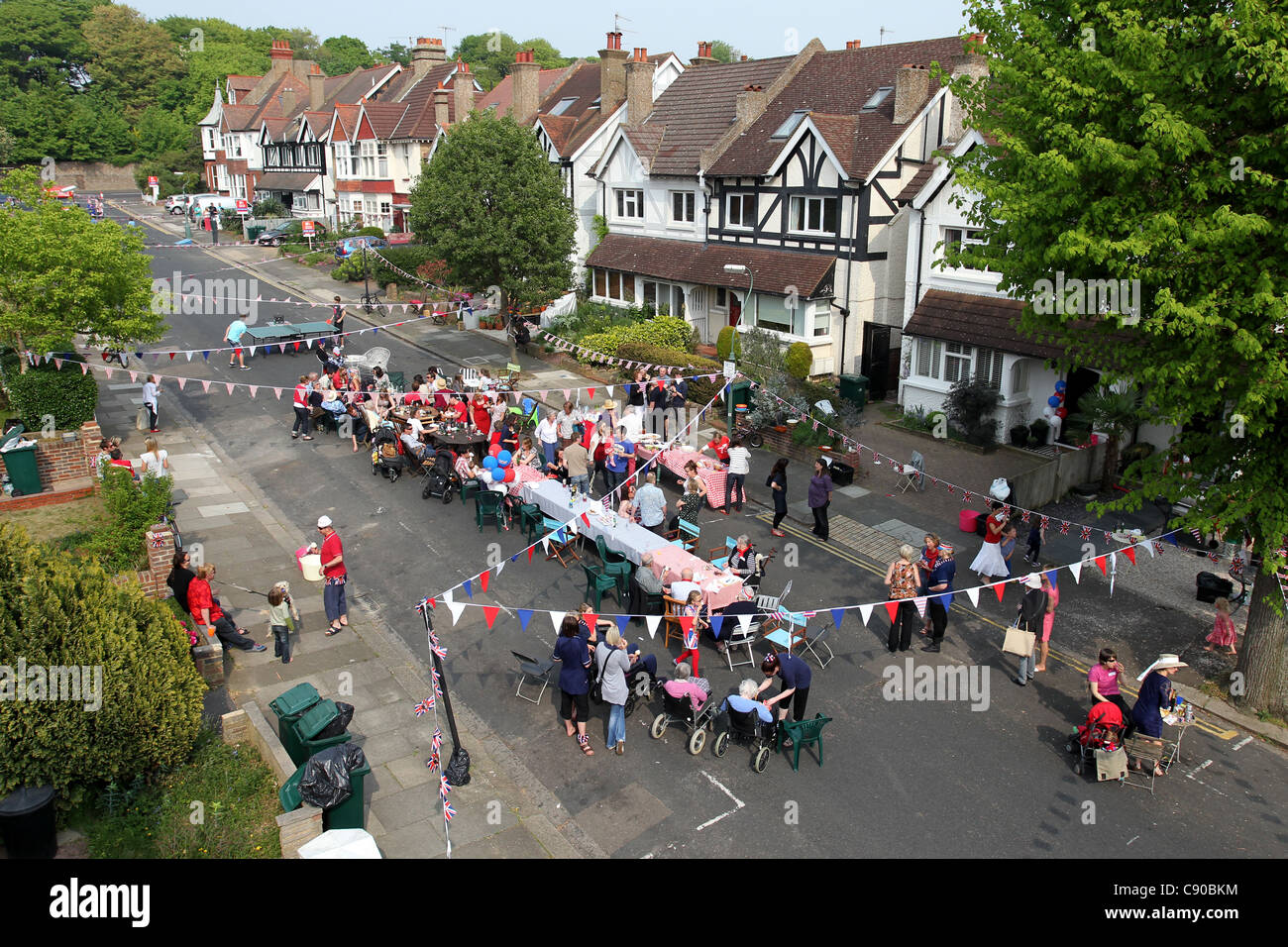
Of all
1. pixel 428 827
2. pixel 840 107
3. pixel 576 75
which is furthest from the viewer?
pixel 576 75

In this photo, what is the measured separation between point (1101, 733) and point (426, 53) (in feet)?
201

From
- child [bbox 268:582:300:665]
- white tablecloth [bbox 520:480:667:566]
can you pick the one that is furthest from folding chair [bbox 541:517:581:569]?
child [bbox 268:582:300:665]

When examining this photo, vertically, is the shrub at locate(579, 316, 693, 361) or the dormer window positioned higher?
the dormer window

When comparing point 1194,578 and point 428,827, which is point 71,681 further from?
point 1194,578

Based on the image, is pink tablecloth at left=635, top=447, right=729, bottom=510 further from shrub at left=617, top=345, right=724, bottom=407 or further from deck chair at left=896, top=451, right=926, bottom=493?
shrub at left=617, top=345, right=724, bottom=407

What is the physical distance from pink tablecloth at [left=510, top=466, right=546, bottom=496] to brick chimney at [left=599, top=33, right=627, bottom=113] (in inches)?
1029

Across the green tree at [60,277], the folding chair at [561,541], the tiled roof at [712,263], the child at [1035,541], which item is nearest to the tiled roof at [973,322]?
the tiled roof at [712,263]

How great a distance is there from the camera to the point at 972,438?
2344cm

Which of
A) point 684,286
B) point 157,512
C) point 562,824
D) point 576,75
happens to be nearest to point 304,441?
point 157,512

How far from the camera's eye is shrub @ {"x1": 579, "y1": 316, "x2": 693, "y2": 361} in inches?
1209

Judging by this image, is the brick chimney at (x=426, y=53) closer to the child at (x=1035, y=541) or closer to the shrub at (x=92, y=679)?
the child at (x=1035, y=541)

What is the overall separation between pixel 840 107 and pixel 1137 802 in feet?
83.8

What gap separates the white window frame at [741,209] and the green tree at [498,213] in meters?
5.57

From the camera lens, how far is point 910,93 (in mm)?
27438
